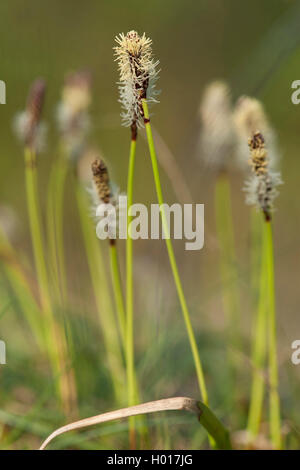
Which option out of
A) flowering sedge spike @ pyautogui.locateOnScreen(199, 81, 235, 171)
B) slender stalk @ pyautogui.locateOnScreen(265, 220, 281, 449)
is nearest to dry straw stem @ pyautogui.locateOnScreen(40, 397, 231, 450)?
slender stalk @ pyautogui.locateOnScreen(265, 220, 281, 449)

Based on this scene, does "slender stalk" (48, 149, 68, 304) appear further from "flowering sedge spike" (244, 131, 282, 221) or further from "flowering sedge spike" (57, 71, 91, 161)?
"flowering sedge spike" (244, 131, 282, 221)

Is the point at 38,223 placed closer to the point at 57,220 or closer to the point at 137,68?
the point at 57,220

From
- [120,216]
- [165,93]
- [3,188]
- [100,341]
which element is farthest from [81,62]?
[120,216]

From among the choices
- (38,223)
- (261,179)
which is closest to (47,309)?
(38,223)

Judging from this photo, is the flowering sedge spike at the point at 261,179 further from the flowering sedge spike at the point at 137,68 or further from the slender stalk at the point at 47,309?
the slender stalk at the point at 47,309

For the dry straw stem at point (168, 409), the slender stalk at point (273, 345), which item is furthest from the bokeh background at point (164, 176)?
the dry straw stem at point (168, 409)
